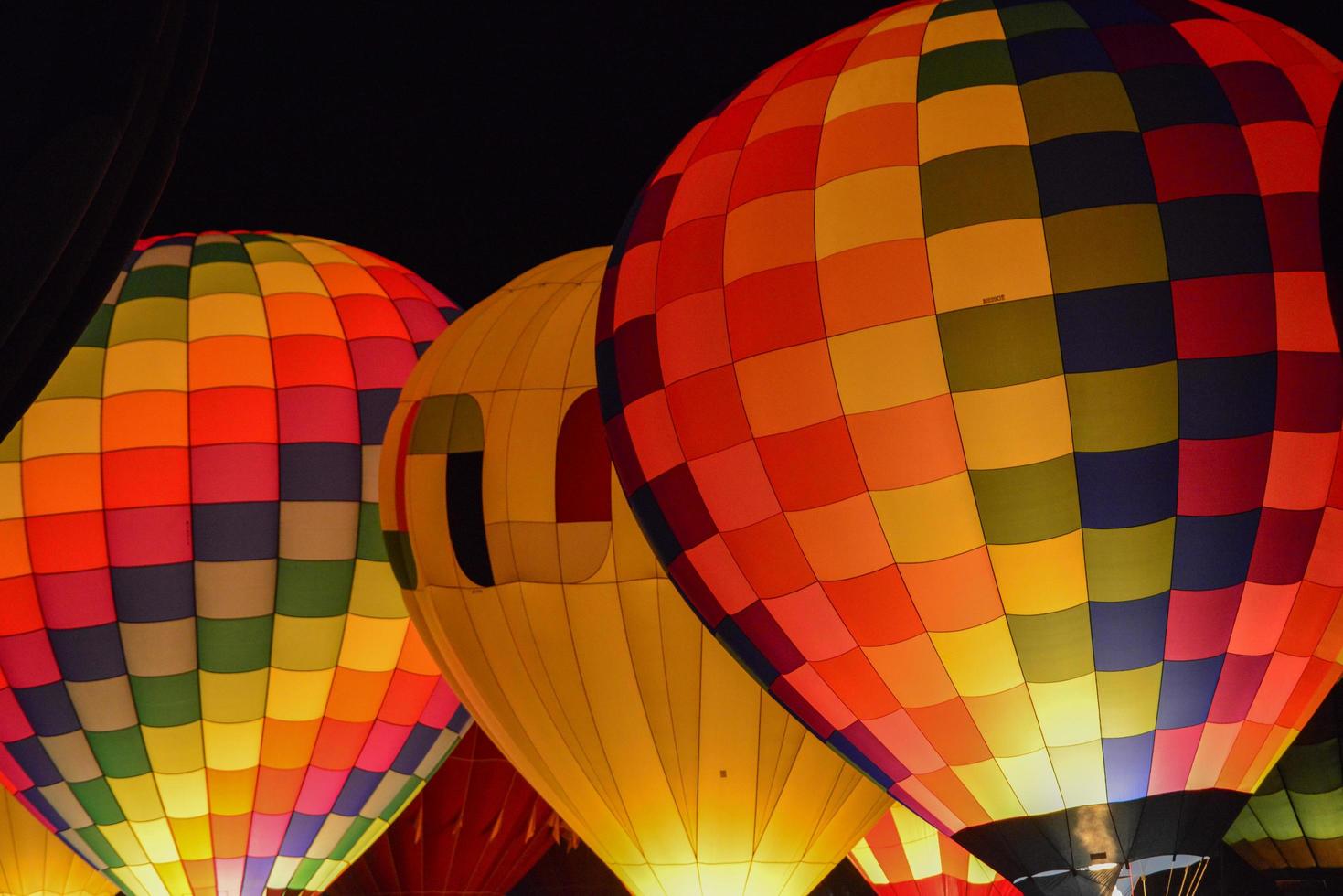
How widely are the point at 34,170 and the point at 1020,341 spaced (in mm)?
3409

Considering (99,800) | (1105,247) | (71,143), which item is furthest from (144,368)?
(71,143)

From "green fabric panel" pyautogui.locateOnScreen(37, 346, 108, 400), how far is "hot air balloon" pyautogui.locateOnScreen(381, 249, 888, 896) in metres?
1.71

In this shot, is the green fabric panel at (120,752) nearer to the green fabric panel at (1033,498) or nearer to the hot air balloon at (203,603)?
the hot air balloon at (203,603)

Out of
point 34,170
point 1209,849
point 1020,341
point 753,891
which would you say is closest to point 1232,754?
point 1209,849

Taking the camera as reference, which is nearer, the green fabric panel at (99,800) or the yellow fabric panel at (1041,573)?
the yellow fabric panel at (1041,573)

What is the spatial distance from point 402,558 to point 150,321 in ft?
6.15

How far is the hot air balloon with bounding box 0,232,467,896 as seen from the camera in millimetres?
6988

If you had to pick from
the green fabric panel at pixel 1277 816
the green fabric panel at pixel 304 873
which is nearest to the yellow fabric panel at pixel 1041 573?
the green fabric panel at pixel 304 873

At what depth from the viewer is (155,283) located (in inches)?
299

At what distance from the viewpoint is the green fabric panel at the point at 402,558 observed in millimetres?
6738

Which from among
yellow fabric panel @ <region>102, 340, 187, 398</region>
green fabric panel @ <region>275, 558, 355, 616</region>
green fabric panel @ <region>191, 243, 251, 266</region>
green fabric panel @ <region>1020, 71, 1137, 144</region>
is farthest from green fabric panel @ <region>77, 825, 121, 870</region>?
green fabric panel @ <region>1020, 71, 1137, 144</region>

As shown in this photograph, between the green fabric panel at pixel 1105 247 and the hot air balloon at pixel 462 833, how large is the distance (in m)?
6.58

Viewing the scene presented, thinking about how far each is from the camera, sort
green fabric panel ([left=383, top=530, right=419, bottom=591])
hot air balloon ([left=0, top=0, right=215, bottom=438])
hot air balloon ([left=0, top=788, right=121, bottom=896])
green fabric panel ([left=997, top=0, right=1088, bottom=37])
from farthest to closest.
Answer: hot air balloon ([left=0, top=788, right=121, bottom=896]), green fabric panel ([left=383, top=530, right=419, bottom=591]), green fabric panel ([left=997, top=0, right=1088, bottom=37]), hot air balloon ([left=0, top=0, right=215, bottom=438])

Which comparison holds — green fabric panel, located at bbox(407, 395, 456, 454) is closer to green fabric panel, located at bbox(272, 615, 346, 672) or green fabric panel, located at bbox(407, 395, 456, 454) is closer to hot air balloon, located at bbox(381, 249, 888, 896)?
hot air balloon, located at bbox(381, 249, 888, 896)
